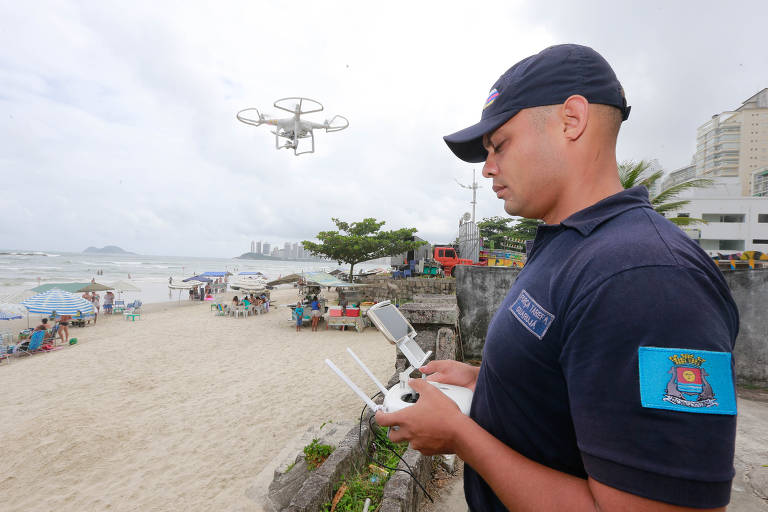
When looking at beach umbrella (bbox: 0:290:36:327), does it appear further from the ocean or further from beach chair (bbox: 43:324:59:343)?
beach chair (bbox: 43:324:59:343)

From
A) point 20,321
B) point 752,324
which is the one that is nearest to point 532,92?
point 752,324

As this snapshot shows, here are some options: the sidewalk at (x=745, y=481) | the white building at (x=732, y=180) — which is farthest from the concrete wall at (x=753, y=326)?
the white building at (x=732, y=180)

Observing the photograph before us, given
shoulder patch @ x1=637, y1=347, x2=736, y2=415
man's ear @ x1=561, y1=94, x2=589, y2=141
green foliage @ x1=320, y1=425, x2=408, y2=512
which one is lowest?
green foliage @ x1=320, y1=425, x2=408, y2=512

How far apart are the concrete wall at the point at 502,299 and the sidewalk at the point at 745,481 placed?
1.48m

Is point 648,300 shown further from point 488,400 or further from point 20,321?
point 20,321

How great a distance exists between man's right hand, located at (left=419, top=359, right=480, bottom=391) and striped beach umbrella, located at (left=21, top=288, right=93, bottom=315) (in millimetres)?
16899

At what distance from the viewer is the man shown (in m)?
0.58

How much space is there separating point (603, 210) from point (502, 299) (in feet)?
14.3

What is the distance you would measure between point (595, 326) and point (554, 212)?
438 millimetres

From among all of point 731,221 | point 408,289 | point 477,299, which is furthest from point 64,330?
point 731,221

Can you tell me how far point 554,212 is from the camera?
984 mm

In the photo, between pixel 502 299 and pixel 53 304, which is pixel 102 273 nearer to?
pixel 53 304

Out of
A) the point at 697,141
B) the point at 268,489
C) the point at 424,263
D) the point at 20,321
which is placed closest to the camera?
the point at 268,489

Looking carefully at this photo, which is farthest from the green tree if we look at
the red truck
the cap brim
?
the cap brim
